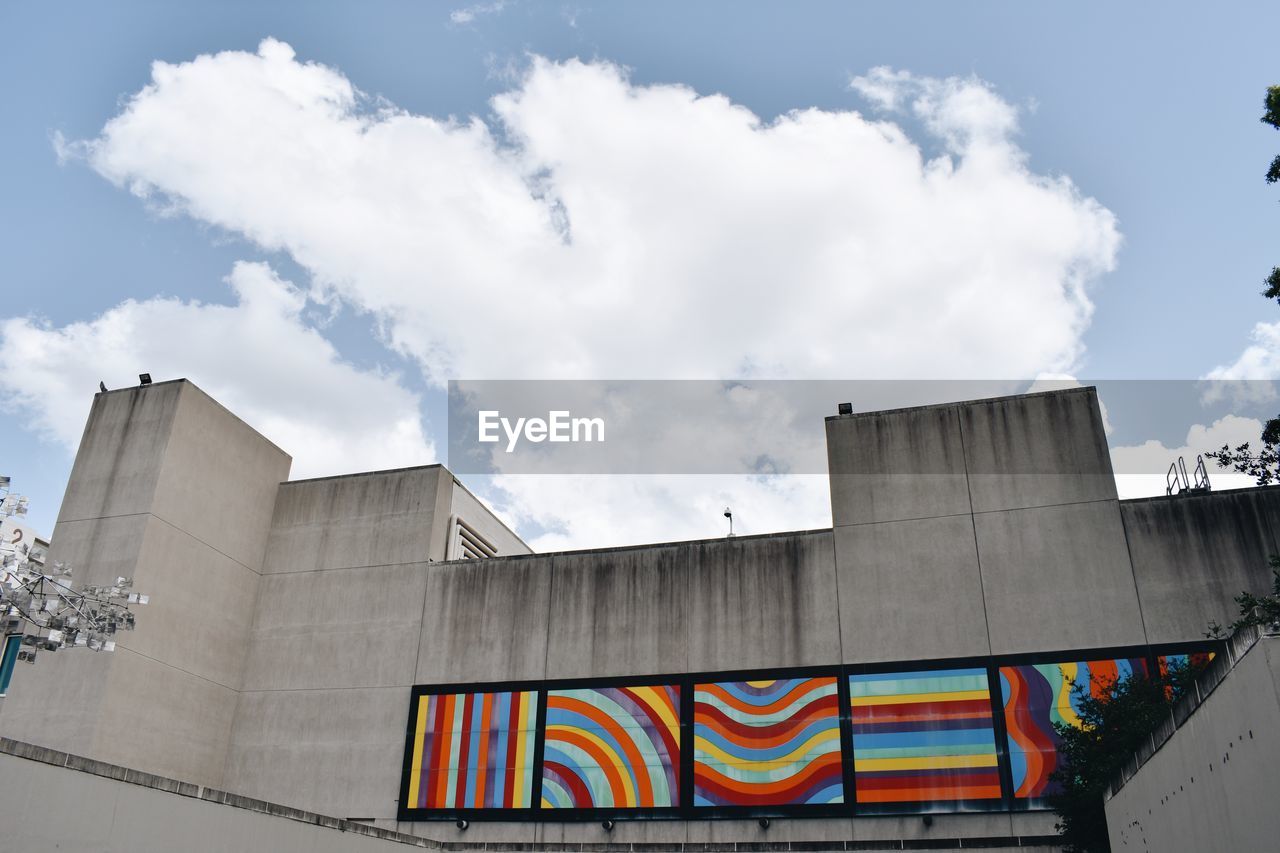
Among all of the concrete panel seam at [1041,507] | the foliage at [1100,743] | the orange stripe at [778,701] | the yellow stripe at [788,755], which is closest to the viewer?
the foliage at [1100,743]

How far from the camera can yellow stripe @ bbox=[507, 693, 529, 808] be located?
896 inches

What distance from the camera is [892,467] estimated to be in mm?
23422

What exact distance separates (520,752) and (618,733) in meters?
2.29

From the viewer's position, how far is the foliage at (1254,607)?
15.2 metres

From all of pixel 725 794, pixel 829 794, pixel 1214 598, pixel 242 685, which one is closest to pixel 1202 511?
pixel 1214 598

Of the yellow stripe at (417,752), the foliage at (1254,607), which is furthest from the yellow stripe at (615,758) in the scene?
the foliage at (1254,607)

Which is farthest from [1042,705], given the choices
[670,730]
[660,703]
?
[660,703]

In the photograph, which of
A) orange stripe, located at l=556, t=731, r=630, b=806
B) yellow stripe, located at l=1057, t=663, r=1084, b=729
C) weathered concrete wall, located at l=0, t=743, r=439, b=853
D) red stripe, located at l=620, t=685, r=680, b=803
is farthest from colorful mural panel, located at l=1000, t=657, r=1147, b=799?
weathered concrete wall, located at l=0, t=743, r=439, b=853

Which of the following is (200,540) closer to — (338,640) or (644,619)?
(338,640)

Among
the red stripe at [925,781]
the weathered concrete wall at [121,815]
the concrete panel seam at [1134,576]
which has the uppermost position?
the concrete panel seam at [1134,576]

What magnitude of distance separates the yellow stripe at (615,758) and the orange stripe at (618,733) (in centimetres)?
7

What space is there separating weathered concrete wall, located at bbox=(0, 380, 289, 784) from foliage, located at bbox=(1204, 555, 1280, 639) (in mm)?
21507

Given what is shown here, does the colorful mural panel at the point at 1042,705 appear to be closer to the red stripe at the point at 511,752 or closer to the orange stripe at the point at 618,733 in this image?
the orange stripe at the point at 618,733

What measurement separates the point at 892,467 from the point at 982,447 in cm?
198
